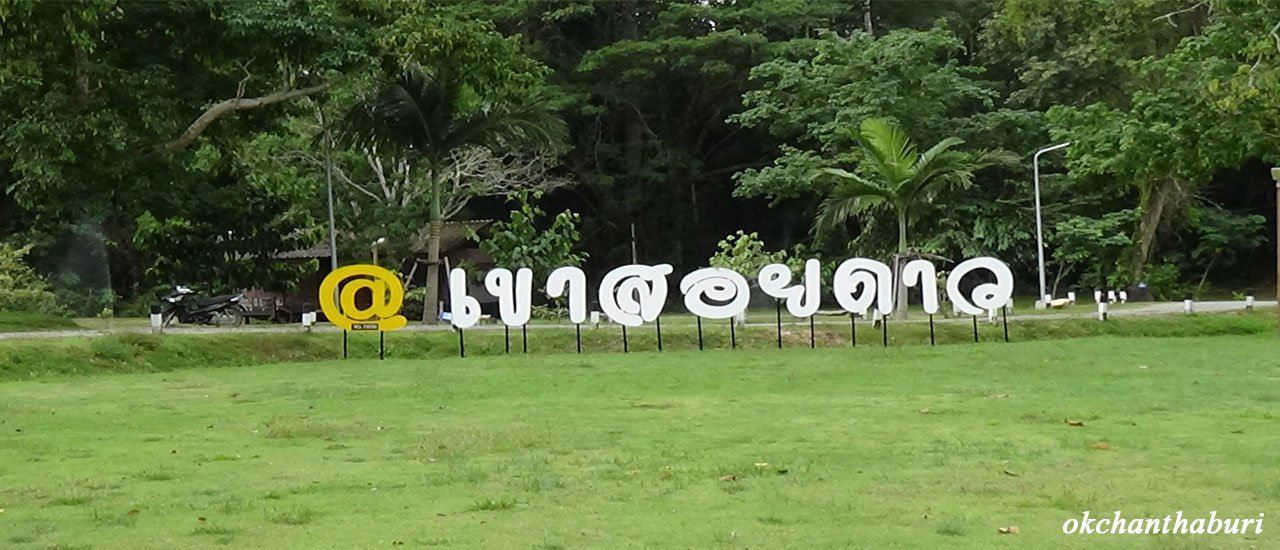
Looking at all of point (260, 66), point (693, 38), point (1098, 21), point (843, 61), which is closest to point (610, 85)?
point (693, 38)

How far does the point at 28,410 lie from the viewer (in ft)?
39.1

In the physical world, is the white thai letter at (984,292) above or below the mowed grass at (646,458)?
above

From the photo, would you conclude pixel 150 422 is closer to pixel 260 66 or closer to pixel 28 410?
pixel 28 410

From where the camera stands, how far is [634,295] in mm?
18938

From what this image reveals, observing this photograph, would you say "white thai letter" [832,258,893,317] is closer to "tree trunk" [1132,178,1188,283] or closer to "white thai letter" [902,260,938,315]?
"white thai letter" [902,260,938,315]

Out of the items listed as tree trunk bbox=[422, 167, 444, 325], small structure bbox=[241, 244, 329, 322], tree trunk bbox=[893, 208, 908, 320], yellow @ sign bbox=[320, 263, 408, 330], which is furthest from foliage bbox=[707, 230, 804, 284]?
small structure bbox=[241, 244, 329, 322]

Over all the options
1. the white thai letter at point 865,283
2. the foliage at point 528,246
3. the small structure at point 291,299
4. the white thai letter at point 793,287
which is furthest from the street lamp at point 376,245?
the white thai letter at point 865,283

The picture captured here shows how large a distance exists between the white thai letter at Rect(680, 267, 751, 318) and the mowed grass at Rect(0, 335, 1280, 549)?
3.85 meters

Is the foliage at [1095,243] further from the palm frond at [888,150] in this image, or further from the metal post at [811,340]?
the metal post at [811,340]

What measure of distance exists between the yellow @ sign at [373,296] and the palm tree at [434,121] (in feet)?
14.6

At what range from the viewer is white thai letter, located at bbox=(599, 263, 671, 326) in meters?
18.8

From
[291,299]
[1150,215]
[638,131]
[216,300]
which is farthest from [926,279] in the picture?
[291,299]

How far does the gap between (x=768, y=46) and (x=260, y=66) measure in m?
17.6

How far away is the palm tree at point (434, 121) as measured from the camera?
A: 2252cm
